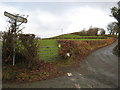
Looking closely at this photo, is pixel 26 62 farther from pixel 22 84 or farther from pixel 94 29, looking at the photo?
pixel 94 29

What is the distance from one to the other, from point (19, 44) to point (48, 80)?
255 centimetres

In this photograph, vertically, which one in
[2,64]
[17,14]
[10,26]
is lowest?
[2,64]

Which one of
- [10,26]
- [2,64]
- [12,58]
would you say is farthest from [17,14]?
[2,64]

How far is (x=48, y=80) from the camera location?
4.54 meters

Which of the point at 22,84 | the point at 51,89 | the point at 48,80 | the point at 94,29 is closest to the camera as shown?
the point at 51,89

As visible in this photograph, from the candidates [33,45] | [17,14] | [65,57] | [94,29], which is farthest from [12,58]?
[94,29]

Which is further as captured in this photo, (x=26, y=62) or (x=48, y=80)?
(x=26, y=62)

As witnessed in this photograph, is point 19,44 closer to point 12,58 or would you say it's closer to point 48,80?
point 12,58

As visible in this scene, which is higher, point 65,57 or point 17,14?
point 17,14

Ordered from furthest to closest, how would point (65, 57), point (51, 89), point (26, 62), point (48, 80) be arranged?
point (65, 57) → point (26, 62) → point (48, 80) → point (51, 89)

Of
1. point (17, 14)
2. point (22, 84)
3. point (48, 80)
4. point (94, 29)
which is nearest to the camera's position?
point (22, 84)

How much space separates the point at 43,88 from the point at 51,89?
1.09ft

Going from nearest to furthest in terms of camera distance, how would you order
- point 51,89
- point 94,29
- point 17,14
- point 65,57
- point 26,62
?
1. point 51,89
2. point 17,14
3. point 26,62
4. point 65,57
5. point 94,29

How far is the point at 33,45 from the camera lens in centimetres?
539
